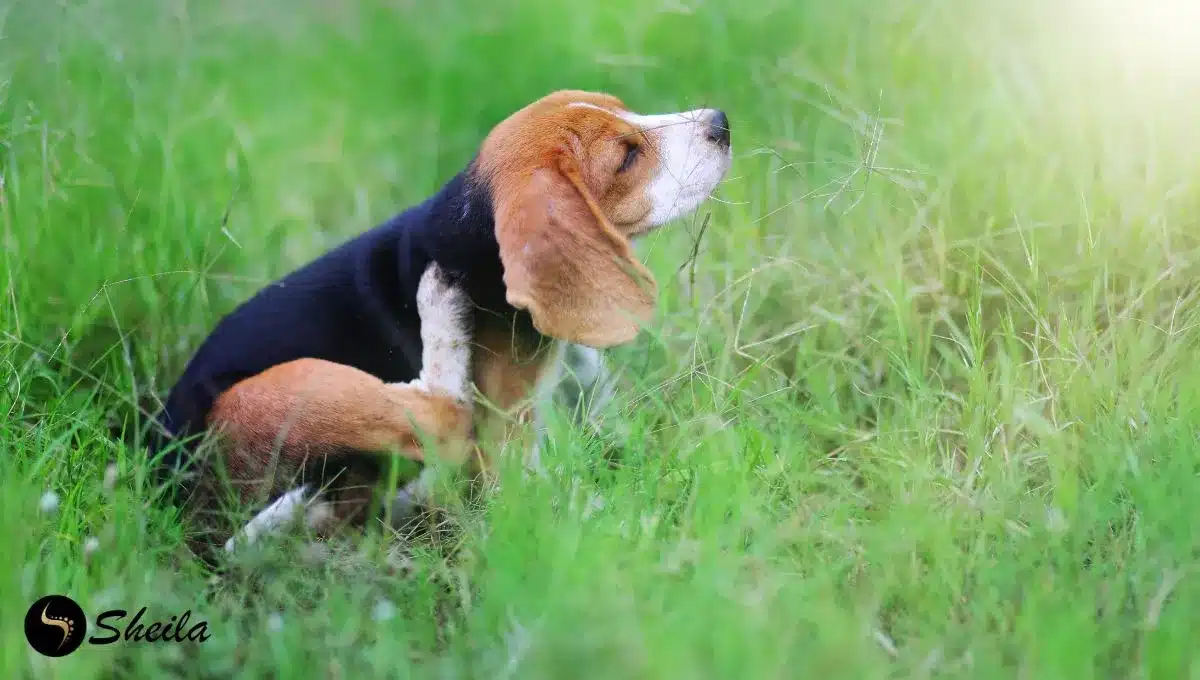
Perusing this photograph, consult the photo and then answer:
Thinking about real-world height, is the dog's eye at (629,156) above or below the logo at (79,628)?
above

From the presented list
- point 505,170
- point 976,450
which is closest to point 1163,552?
point 976,450

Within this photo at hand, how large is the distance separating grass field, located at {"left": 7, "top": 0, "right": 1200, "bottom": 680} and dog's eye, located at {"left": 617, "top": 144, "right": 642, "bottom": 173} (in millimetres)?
535

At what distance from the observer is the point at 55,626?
2510 mm

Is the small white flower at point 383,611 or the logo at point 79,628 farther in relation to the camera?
the small white flower at point 383,611

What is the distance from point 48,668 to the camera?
94.4 inches

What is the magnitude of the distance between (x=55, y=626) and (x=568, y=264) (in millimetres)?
1525

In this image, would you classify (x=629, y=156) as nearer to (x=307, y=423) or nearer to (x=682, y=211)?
(x=682, y=211)

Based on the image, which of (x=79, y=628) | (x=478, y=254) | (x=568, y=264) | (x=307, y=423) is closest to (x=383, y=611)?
(x=79, y=628)

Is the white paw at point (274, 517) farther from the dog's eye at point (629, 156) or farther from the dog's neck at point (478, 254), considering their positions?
the dog's eye at point (629, 156)

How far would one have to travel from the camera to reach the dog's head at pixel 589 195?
130 inches

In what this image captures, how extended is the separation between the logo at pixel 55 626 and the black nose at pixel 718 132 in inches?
89.4

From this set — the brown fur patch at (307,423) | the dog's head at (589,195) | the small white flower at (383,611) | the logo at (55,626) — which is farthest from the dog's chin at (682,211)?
the logo at (55,626)

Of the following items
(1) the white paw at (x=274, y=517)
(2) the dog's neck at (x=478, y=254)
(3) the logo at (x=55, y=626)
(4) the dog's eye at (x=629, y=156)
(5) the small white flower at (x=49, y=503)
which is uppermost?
(4) the dog's eye at (x=629, y=156)

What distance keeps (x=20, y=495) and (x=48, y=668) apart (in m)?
0.67
